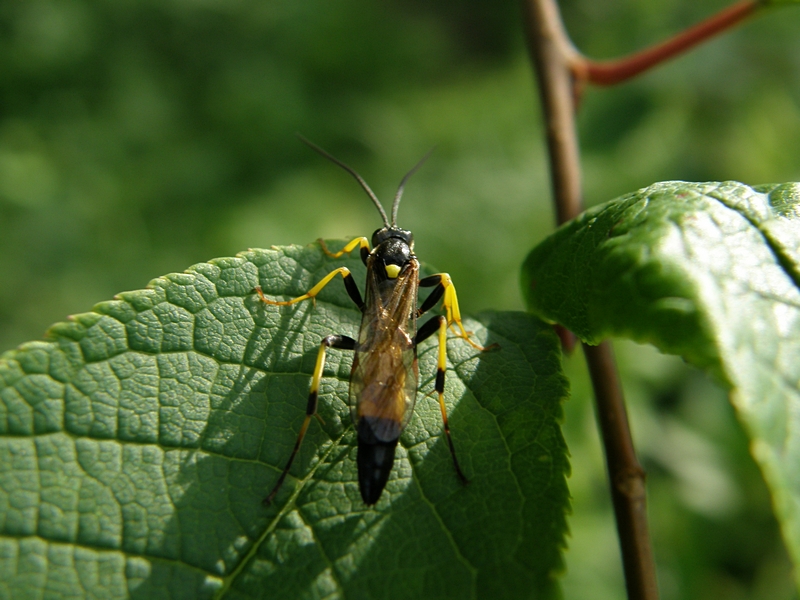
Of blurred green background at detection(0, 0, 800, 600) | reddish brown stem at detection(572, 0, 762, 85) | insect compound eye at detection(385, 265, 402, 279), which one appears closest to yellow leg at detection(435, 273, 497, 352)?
insect compound eye at detection(385, 265, 402, 279)

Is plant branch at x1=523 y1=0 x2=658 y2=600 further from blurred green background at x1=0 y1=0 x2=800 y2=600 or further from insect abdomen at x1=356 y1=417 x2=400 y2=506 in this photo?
blurred green background at x1=0 y1=0 x2=800 y2=600

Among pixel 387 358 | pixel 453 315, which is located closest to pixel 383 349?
pixel 387 358

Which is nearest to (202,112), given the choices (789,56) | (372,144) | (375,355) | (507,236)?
(372,144)

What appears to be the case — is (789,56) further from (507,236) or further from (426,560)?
(426,560)

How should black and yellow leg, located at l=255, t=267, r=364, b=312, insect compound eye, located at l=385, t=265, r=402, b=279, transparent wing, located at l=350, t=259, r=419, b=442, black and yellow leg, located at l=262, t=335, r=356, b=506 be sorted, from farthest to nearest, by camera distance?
insect compound eye, located at l=385, t=265, r=402, b=279, black and yellow leg, located at l=255, t=267, r=364, b=312, transparent wing, located at l=350, t=259, r=419, b=442, black and yellow leg, located at l=262, t=335, r=356, b=506

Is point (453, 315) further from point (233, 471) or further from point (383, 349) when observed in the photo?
point (233, 471)

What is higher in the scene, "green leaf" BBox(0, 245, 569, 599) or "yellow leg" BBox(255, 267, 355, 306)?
"yellow leg" BBox(255, 267, 355, 306)

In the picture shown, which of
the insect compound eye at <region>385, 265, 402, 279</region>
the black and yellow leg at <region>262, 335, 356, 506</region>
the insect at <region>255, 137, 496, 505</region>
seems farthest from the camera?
the insect compound eye at <region>385, 265, 402, 279</region>
